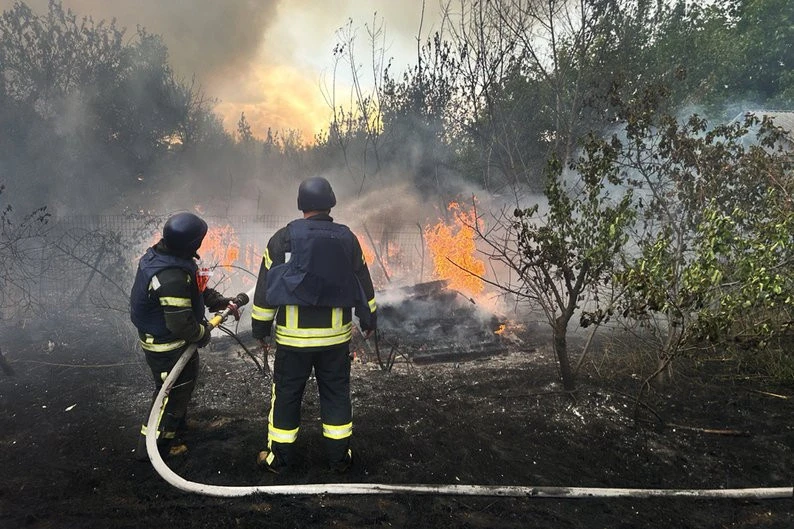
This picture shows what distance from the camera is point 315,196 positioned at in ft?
11.2

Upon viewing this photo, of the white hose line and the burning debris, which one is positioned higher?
the burning debris

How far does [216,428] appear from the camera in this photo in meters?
4.01

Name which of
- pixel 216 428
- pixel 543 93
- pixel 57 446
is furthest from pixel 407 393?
pixel 543 93

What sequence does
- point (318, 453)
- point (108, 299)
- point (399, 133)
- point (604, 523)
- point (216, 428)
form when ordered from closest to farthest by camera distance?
point (604, 523)
point (318, 453)
point (216, 428)
point (108, 299)
point (399, 133)

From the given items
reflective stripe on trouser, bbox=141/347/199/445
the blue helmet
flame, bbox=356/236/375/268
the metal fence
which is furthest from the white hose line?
flame, bbox=356/236/375/268

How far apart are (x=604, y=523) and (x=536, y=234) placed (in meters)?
2.65

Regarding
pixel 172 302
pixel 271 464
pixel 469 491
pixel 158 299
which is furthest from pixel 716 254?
pixel 158 299

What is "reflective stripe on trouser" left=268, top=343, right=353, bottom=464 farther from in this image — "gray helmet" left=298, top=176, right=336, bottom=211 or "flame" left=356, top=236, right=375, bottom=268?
"flame" left=356, top=236, right=375, bottom=268

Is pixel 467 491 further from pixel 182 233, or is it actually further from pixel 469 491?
pixel 182 233

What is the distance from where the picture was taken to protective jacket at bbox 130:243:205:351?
3307 mm

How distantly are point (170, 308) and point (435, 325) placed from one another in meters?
4.78

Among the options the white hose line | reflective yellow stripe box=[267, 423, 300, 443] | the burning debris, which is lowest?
the white hose line

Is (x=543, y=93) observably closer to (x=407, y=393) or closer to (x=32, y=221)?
(x=407, y=393)

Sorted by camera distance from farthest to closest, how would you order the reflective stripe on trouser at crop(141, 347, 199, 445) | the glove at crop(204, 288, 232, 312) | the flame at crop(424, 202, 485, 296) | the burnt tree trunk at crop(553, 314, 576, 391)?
the flame at crop(424, 202, 485, 296) < the burnt tree trunk at crop(553, 314, 576, 391) < the glove at crop(204, 288, 232, 312) < the reflective stripe on trouser at crop(141, 347, 199, 445)
